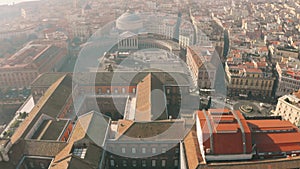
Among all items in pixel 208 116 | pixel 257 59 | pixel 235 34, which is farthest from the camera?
pixel 235 34

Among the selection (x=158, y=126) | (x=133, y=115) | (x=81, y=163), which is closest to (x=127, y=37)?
(x=133, y=115)

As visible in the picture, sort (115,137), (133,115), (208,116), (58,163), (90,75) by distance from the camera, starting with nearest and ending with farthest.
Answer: (58,163) → (208,116) → (115,137) → (133,115) → (90,75)

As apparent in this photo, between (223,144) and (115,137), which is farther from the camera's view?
(115,137)

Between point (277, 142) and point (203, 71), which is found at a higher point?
point (203, 71)

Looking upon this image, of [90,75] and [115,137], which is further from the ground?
[90,75]

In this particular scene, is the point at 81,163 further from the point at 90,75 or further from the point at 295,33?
the point at 295,33

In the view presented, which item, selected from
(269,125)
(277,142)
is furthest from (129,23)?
(277,142)

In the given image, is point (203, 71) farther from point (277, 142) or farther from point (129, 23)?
point (129, 23)

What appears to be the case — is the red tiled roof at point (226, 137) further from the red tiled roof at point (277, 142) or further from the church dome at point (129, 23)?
the church dome at point (129, 23)
